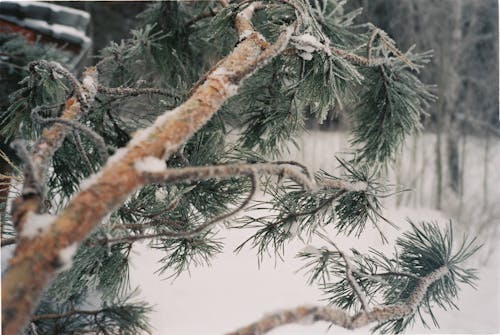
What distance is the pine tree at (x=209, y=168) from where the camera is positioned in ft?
0.97

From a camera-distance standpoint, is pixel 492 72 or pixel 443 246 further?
pixel 492 72

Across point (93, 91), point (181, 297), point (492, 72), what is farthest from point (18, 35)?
point (492, 72)

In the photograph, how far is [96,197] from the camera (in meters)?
0.28

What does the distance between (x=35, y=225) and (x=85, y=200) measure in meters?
0.03

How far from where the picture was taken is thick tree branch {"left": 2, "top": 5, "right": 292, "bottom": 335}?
10.2 inches

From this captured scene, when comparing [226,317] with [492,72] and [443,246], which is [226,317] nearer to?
[443,246]

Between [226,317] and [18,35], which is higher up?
[18,35]

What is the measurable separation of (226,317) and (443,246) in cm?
83

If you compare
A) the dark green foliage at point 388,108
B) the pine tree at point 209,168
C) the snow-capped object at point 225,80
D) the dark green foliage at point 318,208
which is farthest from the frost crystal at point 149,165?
the dark green foliage at point 388,108

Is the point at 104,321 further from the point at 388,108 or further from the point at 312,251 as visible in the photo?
the point at 388,108

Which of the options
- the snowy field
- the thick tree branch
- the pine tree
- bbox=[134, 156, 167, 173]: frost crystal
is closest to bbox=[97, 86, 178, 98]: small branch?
the pine tree

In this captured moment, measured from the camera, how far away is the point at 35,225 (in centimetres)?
28

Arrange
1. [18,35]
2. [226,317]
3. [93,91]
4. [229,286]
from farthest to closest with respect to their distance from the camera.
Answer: [229,286]
[226,317]
[18,35]
[93,91]

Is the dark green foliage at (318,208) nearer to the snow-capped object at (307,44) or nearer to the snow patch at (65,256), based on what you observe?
the snow-capped object at (307,44)
